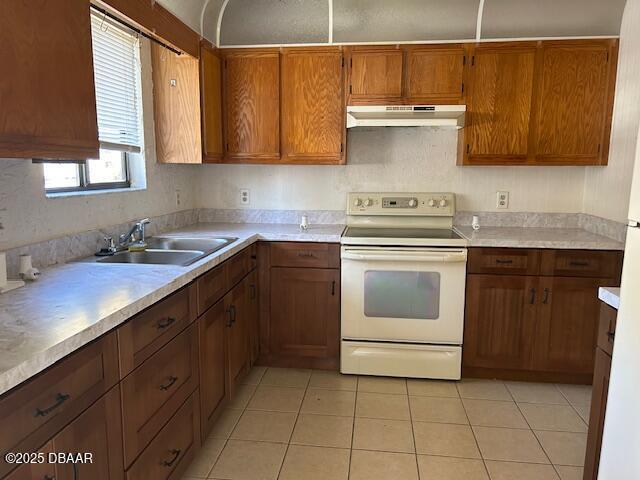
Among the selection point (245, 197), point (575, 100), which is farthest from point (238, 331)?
point (575, 100)

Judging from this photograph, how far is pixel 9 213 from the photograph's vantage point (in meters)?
1.79

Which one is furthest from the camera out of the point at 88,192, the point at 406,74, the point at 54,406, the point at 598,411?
the point at 406,74

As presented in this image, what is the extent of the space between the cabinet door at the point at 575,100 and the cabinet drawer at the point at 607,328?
1.67 meters

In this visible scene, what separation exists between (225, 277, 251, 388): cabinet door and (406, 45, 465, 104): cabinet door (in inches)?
63.9

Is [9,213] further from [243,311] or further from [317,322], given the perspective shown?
[317,322]

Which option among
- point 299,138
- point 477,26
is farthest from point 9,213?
point 477,26

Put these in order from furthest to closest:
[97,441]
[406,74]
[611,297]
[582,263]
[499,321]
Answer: [406,74], [499,321], [582,263], [611,297], [97,441]

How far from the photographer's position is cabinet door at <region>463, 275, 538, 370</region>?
2.80 meters

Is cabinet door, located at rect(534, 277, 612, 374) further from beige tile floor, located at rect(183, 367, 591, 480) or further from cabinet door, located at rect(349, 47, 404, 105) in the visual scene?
cabinet door, located at rect(349, 47, 404, 105)

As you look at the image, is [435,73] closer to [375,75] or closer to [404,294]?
[375,75]

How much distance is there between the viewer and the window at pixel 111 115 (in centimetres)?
226

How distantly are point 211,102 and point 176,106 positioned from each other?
231 millimetres

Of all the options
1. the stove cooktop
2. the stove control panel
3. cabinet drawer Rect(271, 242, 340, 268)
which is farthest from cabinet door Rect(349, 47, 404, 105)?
cabinet drawer Rect(271, 242, 340, 268)

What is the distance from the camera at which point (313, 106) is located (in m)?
3.05
